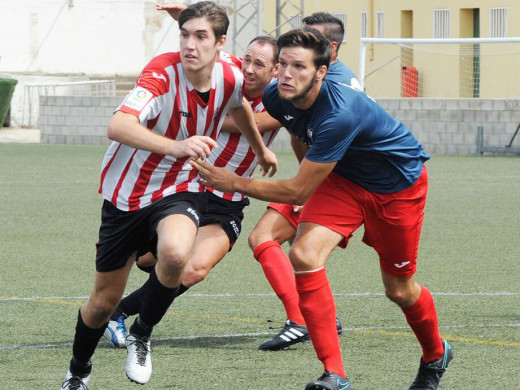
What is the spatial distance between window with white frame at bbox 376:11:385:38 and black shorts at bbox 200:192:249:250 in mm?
33732

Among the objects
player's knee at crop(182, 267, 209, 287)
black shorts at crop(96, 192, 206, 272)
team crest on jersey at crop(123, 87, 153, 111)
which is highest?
team crest on jersey at crop(123, 87, 153, 111)

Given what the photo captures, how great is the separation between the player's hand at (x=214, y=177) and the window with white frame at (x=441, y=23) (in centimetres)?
3408

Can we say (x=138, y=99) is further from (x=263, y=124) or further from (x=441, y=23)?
(x=441, y=23)

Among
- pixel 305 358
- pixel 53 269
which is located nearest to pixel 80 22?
pixel 53 269

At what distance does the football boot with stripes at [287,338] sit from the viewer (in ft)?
22.1

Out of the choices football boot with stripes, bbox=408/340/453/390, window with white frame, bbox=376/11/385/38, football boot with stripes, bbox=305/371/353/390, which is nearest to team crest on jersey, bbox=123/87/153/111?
football boot with stripes, bbox=305/371/353/390

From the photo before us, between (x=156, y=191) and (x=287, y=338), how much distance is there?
141 centimetres

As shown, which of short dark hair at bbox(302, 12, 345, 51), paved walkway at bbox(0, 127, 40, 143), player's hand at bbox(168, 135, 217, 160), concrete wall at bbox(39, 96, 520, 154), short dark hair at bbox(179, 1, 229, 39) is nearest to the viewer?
player's hand at bbox(168, 135, 217, 160)

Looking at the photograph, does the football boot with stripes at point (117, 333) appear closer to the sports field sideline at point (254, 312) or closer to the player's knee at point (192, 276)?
the sports field sideline at point (254, 312)

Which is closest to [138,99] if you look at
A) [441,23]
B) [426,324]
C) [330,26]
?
[426,324]

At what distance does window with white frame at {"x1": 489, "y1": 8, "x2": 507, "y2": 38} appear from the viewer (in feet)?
123

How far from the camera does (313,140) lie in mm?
5633

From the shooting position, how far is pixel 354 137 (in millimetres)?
5531

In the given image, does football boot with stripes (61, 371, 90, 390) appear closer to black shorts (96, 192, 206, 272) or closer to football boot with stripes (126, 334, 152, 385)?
football boot with stripes (126, 334, 152, 385)
